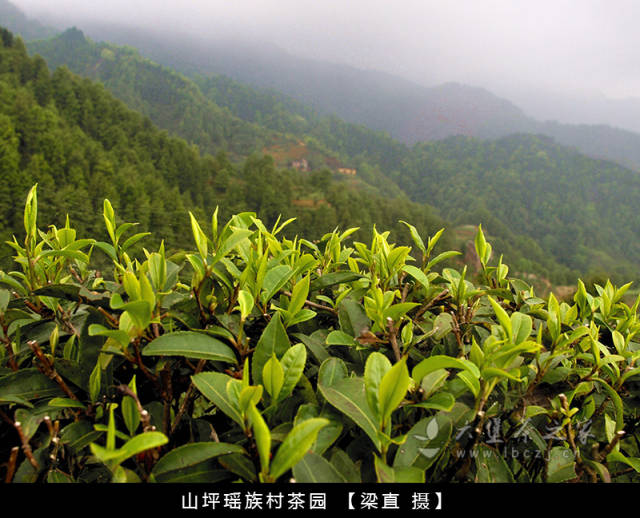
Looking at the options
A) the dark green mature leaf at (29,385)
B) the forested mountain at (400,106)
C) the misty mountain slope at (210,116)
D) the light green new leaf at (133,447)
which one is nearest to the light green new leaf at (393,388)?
the light green new leaf at (133,447)

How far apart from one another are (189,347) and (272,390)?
0.67 ft

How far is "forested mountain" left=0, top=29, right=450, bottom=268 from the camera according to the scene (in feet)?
69.7

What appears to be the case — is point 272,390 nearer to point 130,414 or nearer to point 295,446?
point 295,446

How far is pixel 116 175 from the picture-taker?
27.0m

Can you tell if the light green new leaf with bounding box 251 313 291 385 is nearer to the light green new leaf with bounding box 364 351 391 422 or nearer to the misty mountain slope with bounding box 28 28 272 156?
the light green new leaf with bounding box 364 351 391 422

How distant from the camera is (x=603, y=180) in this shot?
343ft

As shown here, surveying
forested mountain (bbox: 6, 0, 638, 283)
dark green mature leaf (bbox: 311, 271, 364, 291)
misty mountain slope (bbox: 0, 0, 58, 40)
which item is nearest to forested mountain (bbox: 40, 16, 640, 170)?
misty mountain slope (bbox: 0, 0, 58, 40)

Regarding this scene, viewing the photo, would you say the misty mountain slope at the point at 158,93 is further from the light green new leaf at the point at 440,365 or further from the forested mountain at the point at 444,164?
the light green new leaf at the point at 440,365

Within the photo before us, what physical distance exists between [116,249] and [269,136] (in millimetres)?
95993

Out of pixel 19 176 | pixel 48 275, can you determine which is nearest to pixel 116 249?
pixel 48 275

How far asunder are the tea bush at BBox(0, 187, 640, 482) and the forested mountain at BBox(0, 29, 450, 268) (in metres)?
18.8

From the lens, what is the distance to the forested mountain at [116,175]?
2125 centimetres

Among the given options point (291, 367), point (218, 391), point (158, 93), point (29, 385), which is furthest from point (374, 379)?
point (158, 93)
